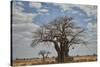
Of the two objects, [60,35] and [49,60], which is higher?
[60,35]

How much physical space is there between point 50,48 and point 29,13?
503 mm

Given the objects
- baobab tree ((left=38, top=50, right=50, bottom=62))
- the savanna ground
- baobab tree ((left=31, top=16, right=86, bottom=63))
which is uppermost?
baobab tree ((left=31, top=16, right=86, bottom=63))

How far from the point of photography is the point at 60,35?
8.52ft

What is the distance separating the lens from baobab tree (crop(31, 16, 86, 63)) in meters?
2.53

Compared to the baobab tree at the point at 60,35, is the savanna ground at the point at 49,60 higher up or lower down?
lower down

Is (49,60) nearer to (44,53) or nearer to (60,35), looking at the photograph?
(44,53)

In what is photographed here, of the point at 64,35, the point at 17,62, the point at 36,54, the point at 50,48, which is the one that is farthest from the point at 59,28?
the point at 17,62

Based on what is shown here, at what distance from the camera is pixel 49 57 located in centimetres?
254

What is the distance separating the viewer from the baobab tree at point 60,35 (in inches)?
99.5

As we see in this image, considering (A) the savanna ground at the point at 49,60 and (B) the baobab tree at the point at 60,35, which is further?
(B) the baobab tree at the point at 60,35

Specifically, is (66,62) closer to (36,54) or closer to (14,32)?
(36,54)

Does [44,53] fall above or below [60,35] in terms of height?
below

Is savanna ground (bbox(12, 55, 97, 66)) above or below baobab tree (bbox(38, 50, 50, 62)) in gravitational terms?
below

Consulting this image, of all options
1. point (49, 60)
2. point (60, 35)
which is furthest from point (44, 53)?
point (60, 35)
